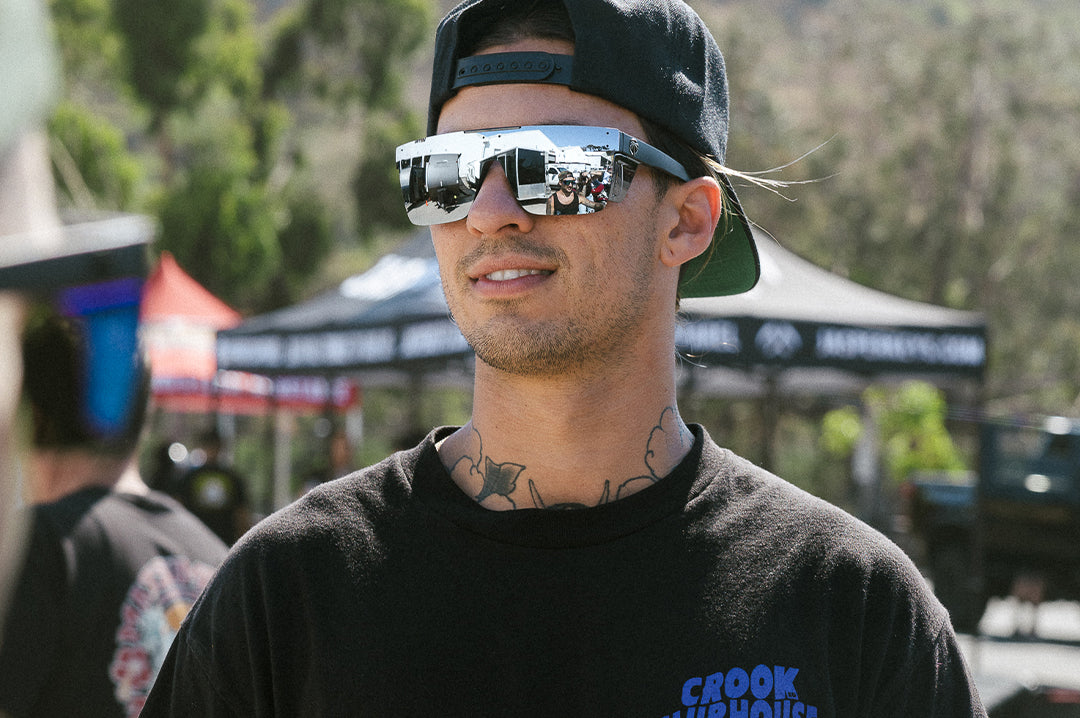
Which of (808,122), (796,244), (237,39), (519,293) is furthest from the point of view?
(808,122)

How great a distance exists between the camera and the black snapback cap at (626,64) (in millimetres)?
1729

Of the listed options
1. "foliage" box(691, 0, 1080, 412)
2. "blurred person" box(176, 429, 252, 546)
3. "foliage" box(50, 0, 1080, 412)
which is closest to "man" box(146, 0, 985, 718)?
"blurred person" box(176, 429, 252, 546)

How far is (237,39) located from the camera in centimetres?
2250

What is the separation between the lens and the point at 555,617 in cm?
161

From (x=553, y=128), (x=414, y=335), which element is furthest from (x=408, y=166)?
(x=414, y=335)

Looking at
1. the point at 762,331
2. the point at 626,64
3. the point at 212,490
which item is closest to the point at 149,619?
the point at 626,64

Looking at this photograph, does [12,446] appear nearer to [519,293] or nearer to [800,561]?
[519,293]

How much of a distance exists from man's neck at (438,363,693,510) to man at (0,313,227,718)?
941 millimetres

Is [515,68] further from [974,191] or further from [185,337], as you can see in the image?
[974,191]

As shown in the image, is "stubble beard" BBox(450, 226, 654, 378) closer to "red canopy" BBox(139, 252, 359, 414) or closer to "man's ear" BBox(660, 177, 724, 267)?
"man's ear" BBox(660, 177, 724, 267)

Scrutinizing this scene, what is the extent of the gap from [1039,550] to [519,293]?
900 cm

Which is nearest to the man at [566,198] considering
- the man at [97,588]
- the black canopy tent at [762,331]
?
the man at [97,588]

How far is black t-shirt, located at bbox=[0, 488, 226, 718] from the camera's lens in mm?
2596

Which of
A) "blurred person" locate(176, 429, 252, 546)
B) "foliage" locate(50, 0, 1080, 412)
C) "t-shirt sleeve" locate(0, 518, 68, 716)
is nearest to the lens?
"t-shirt sleeve" locate(0, 518, 68, 716)
